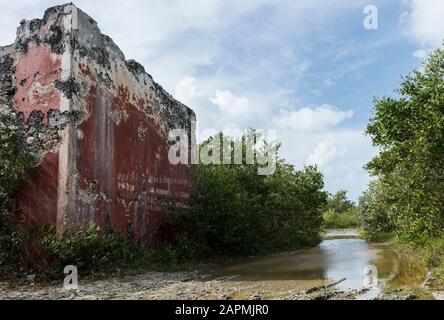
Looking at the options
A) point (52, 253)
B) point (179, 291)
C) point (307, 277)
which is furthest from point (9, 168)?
point (307, 277)

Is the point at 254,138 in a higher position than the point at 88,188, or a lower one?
higher

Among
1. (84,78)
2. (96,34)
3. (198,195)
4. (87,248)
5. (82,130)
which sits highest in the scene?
(96,34)

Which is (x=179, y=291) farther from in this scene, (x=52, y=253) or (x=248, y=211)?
(x=248, y=211)

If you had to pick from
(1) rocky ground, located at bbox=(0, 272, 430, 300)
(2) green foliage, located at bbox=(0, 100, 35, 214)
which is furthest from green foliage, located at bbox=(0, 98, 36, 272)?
(1) rocky ground, located at bbox=(0, 272, 430, 300)

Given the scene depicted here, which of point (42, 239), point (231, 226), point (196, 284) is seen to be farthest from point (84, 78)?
point (231, 226)

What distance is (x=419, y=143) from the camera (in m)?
10.5

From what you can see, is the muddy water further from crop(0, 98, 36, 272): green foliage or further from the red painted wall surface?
crop(0, 98, 36, 272): green foliage

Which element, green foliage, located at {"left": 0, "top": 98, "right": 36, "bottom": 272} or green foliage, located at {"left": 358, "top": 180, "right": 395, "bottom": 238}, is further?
green foliage, located at {"left": 358, "top": 180, "right": 395, "bottom": 238}

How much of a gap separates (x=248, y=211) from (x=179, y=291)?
959 cm

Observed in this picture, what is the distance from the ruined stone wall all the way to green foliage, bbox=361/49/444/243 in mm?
6427

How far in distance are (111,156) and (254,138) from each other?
12761 mm

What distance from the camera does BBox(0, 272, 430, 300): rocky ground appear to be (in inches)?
282

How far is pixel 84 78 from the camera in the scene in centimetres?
1078
